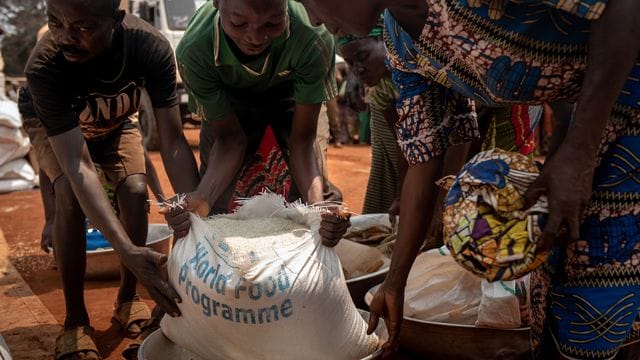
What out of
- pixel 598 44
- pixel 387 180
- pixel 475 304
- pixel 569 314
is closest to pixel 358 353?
pixel 475 304

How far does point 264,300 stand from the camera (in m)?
1.87

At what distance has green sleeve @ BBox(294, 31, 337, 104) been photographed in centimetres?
259

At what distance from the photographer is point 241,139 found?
2750 millimetres

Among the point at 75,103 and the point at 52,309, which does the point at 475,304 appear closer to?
the point at 75,103

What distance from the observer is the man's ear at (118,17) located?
2514 mm

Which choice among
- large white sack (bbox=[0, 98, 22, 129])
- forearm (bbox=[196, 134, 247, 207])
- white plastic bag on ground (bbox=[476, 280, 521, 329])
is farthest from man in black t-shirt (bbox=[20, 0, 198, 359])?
large white sack (bbox=[0, 98, 22, 129])

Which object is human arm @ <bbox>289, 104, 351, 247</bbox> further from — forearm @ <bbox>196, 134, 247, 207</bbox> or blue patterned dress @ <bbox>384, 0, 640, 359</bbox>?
blue patterned dress @ <bbox>384, 0, 640, 359</bbox>

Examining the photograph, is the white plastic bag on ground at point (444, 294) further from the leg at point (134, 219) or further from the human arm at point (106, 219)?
the leg at point (134, 219)

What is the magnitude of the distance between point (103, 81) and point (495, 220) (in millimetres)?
1847

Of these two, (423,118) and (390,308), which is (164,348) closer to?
(390,308)

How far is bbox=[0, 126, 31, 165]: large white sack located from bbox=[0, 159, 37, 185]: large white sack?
0.08 meters

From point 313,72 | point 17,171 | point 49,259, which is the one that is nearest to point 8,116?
point 17,171

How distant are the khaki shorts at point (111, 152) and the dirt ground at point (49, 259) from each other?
630 mm

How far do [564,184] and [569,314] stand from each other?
1.33ft
